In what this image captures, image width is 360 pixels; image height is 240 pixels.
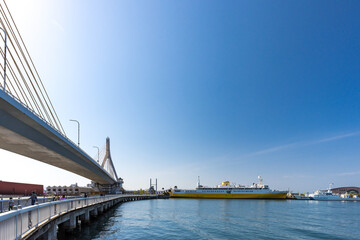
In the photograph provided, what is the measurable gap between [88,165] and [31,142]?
68.9 feet

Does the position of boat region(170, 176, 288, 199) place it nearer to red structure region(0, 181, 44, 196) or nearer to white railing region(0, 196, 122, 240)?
red structure region(0, 181, 44, 196)

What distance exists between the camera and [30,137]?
2681 centimetres

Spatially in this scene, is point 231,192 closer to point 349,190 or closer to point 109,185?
point 109,185

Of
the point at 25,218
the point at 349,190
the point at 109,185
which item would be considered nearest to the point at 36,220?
the point at 25,218

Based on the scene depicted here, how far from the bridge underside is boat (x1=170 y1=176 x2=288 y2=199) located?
7032 cm

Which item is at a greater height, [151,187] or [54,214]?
[54,214]

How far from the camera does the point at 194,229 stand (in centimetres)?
2619

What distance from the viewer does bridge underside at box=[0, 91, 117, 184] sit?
1961 cm

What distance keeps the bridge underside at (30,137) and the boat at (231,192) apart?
2769 inches

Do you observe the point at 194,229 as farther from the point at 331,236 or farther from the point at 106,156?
the point at 106,156

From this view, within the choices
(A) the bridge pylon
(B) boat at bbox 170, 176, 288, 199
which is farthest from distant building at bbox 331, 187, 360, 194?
(A) the bridge pylon

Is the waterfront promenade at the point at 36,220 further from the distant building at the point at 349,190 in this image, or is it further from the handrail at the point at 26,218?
Answer: the distant building at the point at 349,190

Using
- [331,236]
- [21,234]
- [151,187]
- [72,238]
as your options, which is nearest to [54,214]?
[72,238]

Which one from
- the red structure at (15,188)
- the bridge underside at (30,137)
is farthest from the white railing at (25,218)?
the red structure at (15,188)
